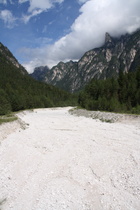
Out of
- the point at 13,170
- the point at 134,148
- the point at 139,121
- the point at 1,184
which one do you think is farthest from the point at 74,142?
the point at 139,121

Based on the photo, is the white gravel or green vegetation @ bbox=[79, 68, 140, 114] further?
green vegetation @ bbox=[79, 68, 140, 114]

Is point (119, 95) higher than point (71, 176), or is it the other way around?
point (119, 95)

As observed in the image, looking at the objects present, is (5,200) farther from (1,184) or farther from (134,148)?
(134,148)

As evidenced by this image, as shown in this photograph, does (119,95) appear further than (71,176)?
Yes

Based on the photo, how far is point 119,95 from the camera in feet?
185

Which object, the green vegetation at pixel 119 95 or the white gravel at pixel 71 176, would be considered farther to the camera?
the green vegetation at pixel 119 95

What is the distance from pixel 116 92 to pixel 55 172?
169 ft

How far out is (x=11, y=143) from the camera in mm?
17297

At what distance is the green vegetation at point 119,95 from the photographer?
45991mm

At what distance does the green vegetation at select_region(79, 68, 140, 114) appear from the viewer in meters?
46.0

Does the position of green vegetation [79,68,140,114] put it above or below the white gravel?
above

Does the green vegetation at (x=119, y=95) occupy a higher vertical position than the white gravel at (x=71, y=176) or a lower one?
higher

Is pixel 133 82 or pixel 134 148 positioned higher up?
pixel 133 82

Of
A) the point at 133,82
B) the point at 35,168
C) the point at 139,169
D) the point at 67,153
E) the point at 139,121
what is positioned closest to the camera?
the point at 139,169
